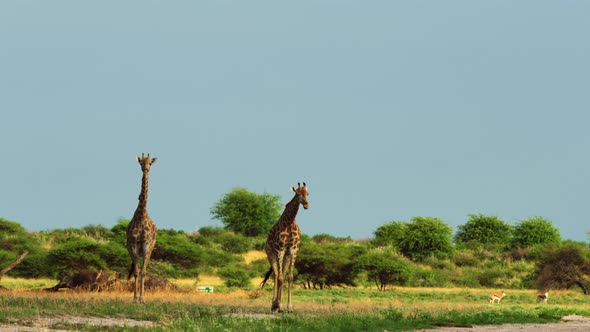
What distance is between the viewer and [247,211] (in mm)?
87125

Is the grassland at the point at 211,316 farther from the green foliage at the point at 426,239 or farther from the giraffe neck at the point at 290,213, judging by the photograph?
the green foliage at the point at 426,239

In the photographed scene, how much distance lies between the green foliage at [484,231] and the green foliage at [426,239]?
13.6m

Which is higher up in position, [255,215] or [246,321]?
[255,215]

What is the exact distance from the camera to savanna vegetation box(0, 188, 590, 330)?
23656 millimetres

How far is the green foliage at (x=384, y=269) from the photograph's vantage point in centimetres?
4416

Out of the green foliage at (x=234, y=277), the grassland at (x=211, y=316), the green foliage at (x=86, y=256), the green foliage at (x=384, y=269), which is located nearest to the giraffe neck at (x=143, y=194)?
the grassland at (x=211, y=316)

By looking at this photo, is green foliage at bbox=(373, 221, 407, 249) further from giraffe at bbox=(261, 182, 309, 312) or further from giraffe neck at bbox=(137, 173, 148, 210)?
giraffe at bbox=(261, 182, 309, 312)

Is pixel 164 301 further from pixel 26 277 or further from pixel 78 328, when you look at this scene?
pixel 26 277

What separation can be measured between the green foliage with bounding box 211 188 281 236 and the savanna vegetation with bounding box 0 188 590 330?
0.12m

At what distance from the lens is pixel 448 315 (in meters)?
24.3

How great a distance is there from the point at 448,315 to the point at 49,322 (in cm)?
1098

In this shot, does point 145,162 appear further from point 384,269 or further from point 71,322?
point 384,269

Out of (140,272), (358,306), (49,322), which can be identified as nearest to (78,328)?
(49,322)

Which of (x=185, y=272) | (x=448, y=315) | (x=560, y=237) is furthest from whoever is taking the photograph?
(x=560, y=237)
